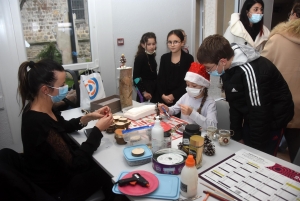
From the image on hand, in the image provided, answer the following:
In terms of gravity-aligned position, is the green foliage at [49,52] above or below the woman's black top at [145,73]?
above

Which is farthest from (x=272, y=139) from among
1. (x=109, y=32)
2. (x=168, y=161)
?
(x=109, y=32)

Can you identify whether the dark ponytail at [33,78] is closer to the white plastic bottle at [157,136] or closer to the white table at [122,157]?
the white table at [122,157]

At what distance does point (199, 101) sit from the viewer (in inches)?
74.1

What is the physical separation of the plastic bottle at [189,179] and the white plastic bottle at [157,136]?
320mm

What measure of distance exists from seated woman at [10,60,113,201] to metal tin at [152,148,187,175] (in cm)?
41

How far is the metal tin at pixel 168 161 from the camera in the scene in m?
1.13

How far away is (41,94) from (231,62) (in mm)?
1226

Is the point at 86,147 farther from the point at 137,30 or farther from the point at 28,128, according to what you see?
the point at 137,30

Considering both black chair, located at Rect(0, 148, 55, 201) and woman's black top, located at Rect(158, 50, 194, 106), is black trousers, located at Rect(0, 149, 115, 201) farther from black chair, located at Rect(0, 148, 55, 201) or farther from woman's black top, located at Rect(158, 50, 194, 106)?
woman's black top, located at Rect(158, 50, 194, 106)

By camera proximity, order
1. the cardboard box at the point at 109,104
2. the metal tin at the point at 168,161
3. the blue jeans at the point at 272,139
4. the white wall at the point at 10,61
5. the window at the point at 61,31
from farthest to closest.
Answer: the window at the point at 61,31, the white wall at the point at 10,61, the cardboard box at the point at 109,104, the blue jeans at the point at 272,139, the metal tin at the point at 168,161

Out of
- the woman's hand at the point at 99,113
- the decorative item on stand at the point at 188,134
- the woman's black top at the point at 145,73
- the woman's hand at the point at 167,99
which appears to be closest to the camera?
the decorative item on stand at the point at 188,134

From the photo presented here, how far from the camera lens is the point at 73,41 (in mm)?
2955

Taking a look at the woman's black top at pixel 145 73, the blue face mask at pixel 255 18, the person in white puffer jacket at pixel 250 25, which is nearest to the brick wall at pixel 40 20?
the woman's black top at pixel 145 73

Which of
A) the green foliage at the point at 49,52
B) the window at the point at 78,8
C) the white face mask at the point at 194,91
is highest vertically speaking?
the window at the point at 78,8
